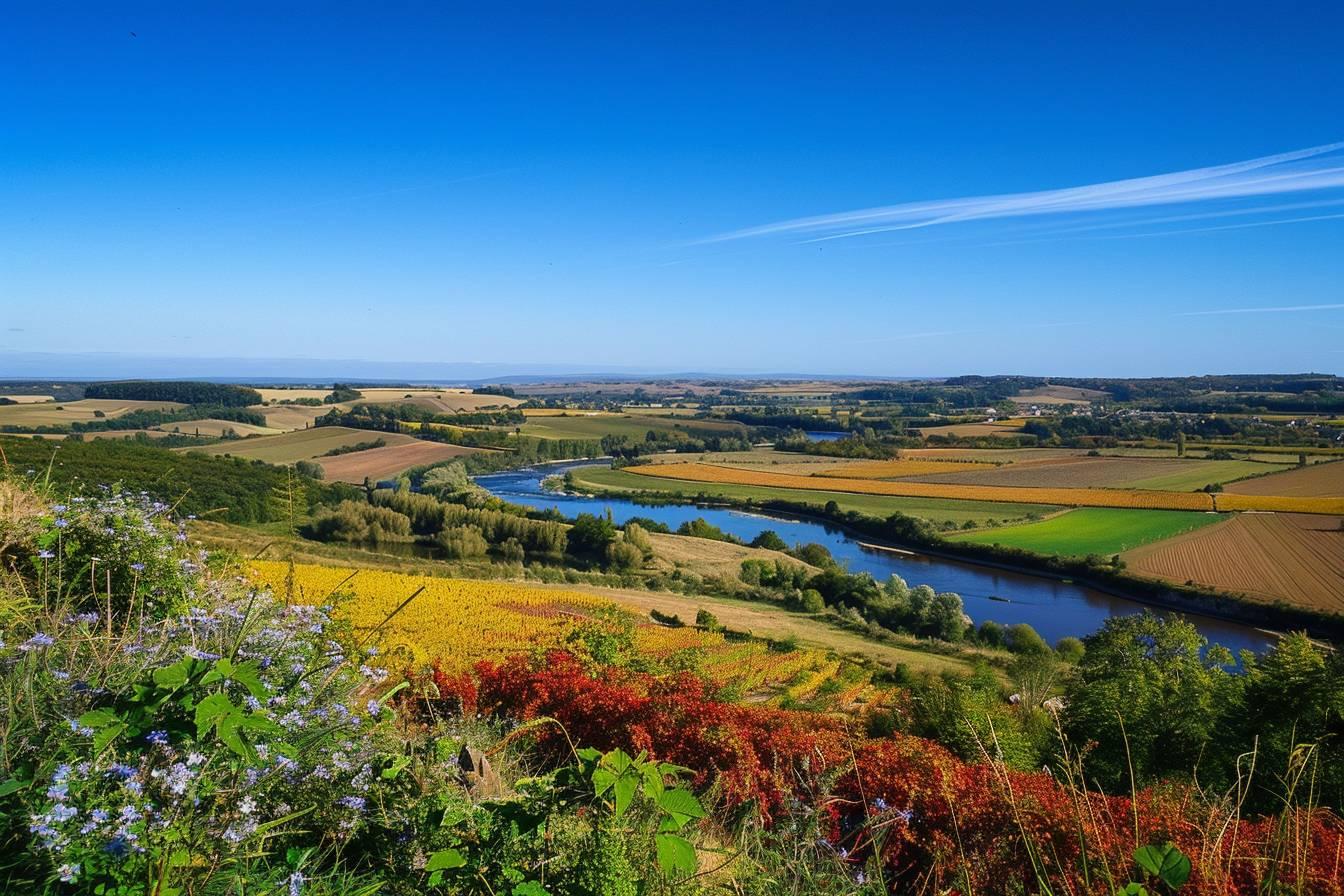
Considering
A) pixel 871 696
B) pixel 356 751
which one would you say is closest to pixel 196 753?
pixel 356 751

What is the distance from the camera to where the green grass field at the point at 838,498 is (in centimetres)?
6316

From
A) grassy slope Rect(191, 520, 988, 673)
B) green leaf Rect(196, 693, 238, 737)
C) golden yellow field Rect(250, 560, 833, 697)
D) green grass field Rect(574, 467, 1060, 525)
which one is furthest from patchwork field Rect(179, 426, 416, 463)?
green leaf Rect(196, 693, 238, 737)

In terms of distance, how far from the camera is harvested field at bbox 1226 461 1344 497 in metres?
58.2

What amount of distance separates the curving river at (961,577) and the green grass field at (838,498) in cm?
384

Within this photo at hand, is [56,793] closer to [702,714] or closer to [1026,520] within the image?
[702,714]

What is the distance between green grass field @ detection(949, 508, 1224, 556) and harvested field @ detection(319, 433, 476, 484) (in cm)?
5008

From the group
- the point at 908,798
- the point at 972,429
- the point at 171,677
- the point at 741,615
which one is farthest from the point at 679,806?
the point at 972,429

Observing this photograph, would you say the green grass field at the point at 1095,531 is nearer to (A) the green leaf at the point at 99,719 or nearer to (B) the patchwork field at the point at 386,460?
(B) the patchwork field at the point at 386,460

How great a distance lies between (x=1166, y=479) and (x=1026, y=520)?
20509 mm

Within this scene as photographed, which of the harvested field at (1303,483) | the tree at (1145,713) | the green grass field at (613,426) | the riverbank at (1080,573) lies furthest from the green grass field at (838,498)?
the tree at (1145,713)

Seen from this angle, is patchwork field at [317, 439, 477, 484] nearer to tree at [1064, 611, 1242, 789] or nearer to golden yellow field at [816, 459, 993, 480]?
golden yellow field at [816, 459, 993, 480]

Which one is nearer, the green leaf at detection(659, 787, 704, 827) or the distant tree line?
the green leaf at detection(659, 787, 704, 827)

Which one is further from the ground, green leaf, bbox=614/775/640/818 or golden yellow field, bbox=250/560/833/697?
green leaf, bbox=614/775/640/818

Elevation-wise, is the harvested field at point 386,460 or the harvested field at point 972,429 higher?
the harvested field at point 972,429
